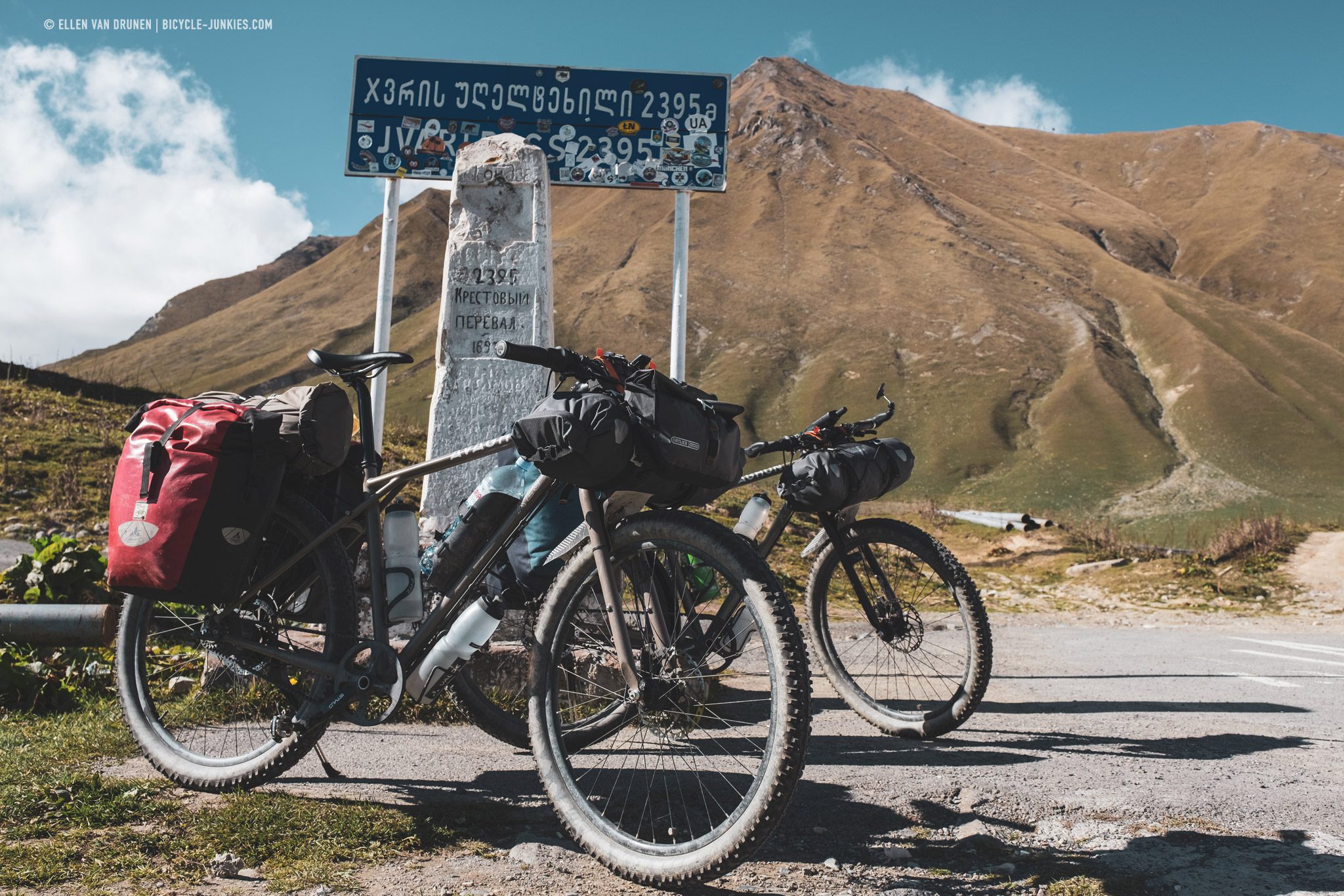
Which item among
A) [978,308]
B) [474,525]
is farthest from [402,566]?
[978,308]

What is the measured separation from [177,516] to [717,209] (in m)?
154

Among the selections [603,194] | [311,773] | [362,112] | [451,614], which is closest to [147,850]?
[311,773]

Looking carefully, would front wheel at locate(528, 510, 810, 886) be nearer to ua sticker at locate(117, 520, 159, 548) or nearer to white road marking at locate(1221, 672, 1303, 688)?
ua sticker at locate(117, 520, 159, 548)

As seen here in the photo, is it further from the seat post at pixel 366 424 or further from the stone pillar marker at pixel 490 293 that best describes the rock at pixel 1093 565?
the seat post at pixel 366 424

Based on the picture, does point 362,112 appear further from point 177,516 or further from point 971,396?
point 971,396

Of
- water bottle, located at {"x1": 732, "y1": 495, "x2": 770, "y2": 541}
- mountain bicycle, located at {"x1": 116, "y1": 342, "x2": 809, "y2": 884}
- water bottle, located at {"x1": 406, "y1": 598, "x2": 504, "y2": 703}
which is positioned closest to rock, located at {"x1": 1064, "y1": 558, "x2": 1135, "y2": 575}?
water bottle, located at {"x1": 732, "y1": 495, "x2": 770, "y2": 541}

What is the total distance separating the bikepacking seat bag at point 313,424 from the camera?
3055mm

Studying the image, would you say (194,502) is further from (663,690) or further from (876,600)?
(876,600)

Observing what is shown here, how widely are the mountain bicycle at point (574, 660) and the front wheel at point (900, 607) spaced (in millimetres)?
764

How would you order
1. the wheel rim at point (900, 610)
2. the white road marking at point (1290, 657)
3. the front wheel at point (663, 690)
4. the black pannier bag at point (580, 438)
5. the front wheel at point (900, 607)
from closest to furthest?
1. the front wheel at point (663, 690)
2. the black pannier bag at point (580, 438)
3. the front wheel at point (900, 607)
4. the wheel rim at point (900, 610)
5. the white road marking at point (1290, 657)

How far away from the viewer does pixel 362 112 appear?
1000 cm

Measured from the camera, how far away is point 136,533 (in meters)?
2.99

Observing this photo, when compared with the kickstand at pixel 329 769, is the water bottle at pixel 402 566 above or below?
above

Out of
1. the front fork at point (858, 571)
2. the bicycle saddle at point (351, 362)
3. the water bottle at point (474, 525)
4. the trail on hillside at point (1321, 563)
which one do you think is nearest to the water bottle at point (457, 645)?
the water bottle at point (474, 525)
